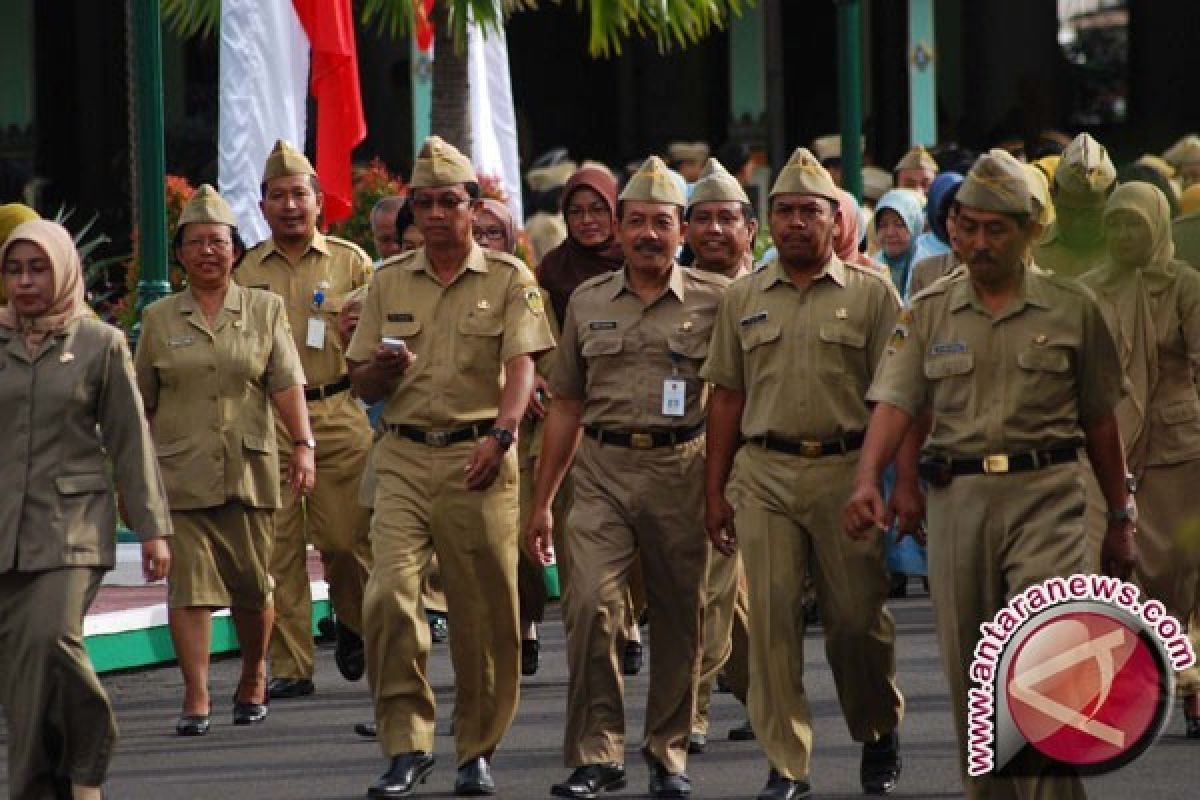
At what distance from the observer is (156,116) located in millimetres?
14945

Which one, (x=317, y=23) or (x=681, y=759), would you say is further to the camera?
(x=317, y=23)

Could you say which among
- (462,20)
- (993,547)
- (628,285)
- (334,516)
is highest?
(462,20)

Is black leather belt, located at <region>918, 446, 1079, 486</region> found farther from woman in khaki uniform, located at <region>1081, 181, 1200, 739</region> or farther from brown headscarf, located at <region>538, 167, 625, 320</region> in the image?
brown headscarf, located at <region>538, 167, 625, 320</region>

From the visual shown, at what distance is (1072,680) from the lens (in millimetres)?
8305

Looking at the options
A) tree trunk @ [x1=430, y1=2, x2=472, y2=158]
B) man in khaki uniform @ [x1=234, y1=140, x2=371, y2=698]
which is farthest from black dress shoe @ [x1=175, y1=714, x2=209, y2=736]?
tree trunk @ [x1=430, y1=2, x2=472, y2=158]

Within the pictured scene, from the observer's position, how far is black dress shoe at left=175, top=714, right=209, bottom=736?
11.8m

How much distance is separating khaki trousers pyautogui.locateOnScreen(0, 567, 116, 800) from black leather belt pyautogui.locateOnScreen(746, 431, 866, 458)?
223 centimetres

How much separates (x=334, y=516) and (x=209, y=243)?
5.08ft

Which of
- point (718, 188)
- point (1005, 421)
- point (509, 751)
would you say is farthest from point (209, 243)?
point (1005, 421)

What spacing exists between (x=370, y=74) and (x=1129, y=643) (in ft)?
67.4

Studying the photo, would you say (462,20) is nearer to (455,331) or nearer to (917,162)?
(917,162)

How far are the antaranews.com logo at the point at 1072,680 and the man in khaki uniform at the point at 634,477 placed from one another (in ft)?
6.19

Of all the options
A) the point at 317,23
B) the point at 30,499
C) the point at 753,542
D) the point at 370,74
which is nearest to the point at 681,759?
the point at 753,542

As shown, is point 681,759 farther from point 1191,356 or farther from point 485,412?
point 1191,356
